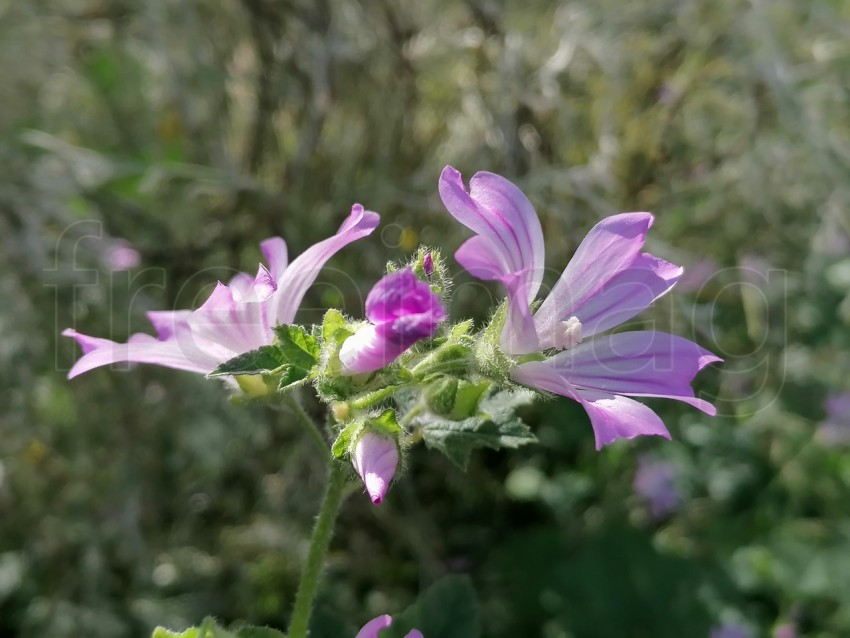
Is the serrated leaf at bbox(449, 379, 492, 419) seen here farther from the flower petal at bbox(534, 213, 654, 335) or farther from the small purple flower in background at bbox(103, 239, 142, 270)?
the small purple flower in background at bbox(103, 239, 142, 270)

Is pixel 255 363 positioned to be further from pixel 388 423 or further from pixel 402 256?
pixel 402 256

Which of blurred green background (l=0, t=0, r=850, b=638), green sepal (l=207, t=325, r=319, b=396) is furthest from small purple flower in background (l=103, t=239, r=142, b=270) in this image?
green sepal (l=207, t=325, r=319, b=396)

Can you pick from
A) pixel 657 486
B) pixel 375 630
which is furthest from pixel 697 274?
pixel 375 630

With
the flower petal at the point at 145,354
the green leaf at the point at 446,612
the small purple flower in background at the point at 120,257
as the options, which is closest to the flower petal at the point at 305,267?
the flower petal at the point at 145,354

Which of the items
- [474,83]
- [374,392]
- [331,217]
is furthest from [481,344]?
[474,83]

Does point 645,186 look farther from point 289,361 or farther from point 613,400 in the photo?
point 289,361

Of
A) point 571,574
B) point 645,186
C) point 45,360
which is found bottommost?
point 571,574
